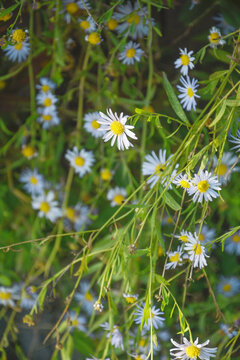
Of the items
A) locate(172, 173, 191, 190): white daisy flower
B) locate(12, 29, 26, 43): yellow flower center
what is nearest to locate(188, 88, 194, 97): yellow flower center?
locate(172, 173, 191, 190): white daisy flower

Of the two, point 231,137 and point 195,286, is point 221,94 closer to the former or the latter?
point 231,137

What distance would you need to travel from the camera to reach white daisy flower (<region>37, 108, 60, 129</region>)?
31.6 inches

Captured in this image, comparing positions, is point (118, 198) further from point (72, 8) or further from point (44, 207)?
point (72, 8)

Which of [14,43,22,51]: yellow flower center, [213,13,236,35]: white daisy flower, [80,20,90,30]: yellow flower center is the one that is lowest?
[14,43,22,51]: yellow flower center

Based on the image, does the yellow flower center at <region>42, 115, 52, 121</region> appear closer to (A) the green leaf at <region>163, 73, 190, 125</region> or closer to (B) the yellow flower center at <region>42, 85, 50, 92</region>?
(B) the yellow flower center at <region>42, 85, 50, 92</region>

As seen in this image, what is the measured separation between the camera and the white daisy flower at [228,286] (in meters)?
0.88

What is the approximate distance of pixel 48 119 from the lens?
2.66 feet

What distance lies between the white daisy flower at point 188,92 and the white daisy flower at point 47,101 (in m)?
0.30

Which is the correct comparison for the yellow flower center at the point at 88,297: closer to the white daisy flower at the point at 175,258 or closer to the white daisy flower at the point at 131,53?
the white daisy flower at the point at 175,258

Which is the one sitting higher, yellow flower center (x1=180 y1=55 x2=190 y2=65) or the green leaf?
yellow flower center (x1=180 y1=55 x2=190 y2=65)

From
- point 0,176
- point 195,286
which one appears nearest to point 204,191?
point 195,286

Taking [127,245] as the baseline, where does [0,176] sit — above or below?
above

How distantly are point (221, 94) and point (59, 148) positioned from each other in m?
0.41

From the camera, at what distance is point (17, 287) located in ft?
2.76
